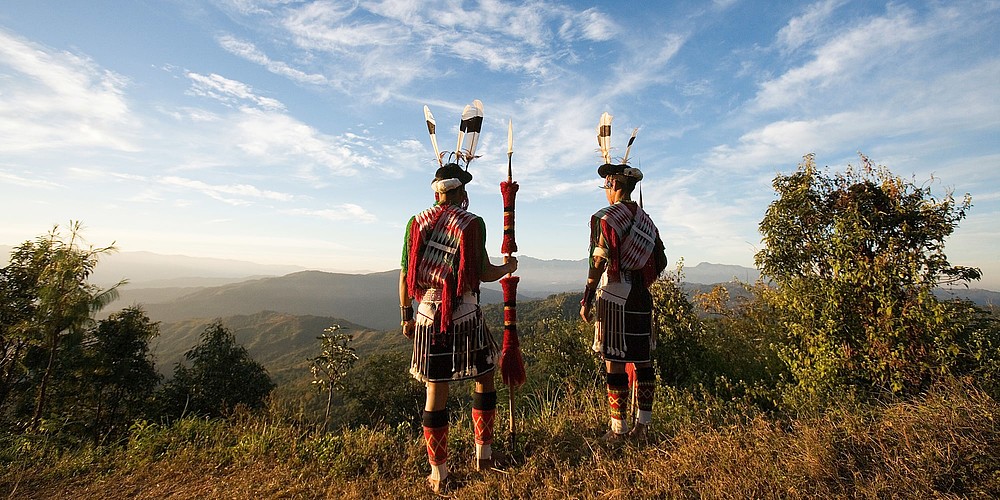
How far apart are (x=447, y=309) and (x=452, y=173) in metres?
1.22

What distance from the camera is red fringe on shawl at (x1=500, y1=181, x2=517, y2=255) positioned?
12.5 feet

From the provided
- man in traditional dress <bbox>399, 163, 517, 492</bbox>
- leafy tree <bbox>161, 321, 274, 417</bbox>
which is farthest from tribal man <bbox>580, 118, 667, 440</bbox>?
leafy tree <bbox>161, 321, 274, 417</bbox>

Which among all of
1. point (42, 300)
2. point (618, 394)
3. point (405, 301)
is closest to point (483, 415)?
point (405, 301)

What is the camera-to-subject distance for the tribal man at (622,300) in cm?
399

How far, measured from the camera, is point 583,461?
347 centimetres

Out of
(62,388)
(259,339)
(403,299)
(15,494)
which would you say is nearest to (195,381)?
(62,388)

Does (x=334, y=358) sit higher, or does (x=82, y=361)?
(x=334, y=358)

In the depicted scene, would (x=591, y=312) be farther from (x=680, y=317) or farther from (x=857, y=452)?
(x=680, y=317)

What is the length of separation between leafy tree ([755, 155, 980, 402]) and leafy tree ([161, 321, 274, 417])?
30548 mm

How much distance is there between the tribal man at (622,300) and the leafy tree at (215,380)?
2951 centimetres

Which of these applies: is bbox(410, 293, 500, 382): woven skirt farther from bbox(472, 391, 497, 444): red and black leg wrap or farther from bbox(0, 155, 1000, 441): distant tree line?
bbox(0, 155, 1000, 441): distant tree line

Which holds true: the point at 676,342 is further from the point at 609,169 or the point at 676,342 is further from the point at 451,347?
the point at 451,347

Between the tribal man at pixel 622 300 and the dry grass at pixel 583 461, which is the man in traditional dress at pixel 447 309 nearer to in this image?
the dry grass at pixel 583 461

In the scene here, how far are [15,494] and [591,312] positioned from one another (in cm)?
578
